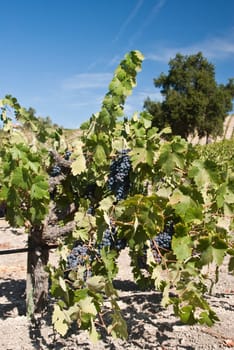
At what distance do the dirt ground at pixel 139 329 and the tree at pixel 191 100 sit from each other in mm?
44385

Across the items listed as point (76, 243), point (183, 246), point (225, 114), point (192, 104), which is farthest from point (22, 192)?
point (225, 114)

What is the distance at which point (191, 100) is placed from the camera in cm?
4941

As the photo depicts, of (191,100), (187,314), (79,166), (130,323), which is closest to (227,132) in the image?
(191,100)

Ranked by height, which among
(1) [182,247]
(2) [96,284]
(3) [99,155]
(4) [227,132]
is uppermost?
(4) [227,132]

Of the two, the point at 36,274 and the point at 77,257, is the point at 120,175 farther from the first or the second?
the point at 36,274

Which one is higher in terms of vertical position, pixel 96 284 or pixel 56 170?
pixel 56 170

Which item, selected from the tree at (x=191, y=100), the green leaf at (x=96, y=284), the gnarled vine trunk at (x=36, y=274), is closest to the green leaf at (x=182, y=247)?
the green leaf at (x=96, y=284)

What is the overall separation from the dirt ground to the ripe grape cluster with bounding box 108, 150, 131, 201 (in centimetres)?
131

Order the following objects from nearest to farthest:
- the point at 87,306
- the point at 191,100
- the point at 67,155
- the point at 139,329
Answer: the point at 87,306 → the point at 139,329 → the point at 67,155 → the point at 191,100

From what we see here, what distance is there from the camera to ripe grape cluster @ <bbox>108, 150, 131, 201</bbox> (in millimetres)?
3662

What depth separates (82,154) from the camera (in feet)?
11.7

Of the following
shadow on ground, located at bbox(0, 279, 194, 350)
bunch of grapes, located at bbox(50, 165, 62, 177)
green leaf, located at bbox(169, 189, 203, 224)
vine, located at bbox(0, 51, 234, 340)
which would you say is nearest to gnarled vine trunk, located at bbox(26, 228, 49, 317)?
vine, located at bbox(0, 51, 234, 340)

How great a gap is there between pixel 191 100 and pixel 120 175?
155 feet

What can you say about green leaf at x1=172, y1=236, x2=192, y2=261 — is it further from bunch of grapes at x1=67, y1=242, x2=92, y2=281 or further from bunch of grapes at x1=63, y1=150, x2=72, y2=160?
bunch of grapes at x1=63, y1=150, x2=72, y2=160
